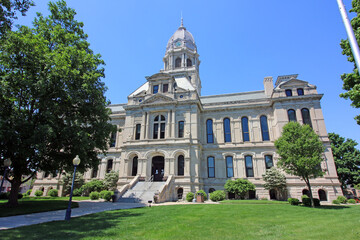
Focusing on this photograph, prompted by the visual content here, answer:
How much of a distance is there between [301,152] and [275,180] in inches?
294

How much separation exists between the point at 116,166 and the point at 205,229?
2852 cm

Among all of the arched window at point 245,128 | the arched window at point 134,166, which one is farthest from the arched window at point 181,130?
the arched window at point 245,128

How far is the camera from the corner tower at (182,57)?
49.6m

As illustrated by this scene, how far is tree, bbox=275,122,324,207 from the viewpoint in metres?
20.6

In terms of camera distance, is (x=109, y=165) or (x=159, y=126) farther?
(x=109, y=165)

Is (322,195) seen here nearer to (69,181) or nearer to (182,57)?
(69,181)

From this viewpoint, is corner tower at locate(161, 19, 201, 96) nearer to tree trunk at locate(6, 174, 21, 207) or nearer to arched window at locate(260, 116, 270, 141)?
arched window at locate(260, 116, 270, 141)

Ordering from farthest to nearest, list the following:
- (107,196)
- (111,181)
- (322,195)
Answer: (111,181), (322,195), (107,196)

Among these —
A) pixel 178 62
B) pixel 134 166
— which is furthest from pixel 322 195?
pixel 178 62

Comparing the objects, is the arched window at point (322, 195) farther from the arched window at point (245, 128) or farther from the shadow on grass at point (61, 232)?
the shadow on grass at point (61, 232)

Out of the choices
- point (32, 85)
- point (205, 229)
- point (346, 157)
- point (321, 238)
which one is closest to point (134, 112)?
point (32, 85)

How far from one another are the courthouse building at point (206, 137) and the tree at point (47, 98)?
10717 mm

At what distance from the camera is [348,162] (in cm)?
3291

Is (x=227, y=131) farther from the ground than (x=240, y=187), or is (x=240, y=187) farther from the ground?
(x=227, y=131)
